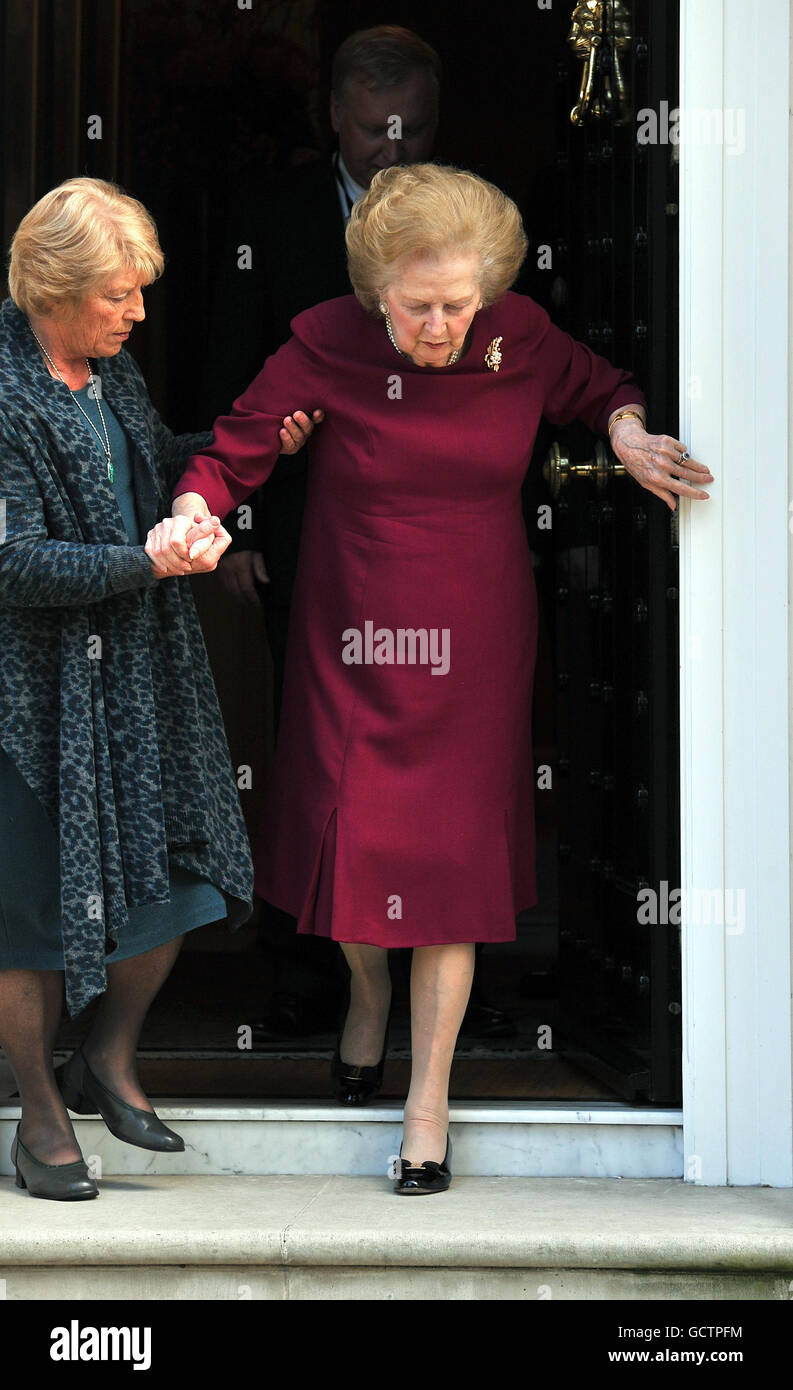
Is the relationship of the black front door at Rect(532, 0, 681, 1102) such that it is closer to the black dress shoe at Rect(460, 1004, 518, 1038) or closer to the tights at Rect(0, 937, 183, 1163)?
the black dress shoe at Rect(460, 1004, 518, 1038)

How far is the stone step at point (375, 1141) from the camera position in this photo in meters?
3.27

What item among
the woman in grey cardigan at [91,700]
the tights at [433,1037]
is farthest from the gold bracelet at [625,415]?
the tights at [433,1037]

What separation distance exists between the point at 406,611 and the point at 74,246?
83cm

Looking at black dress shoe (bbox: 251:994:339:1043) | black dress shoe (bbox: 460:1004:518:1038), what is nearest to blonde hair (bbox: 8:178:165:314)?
black dress shoe (bbox: 251:994:339:1043)

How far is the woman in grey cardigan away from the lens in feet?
9.45

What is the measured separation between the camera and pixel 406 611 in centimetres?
319

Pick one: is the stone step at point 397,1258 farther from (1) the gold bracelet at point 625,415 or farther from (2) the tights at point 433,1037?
(1) the gold bracelet at point 625,415

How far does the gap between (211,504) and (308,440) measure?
351 mm

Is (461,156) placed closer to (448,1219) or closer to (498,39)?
(498,39)

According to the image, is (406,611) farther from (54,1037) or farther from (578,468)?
(54,1037)

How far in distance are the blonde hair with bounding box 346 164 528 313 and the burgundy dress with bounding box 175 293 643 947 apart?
0.42 ft

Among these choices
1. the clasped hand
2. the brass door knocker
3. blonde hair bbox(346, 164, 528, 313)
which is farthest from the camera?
the brass door knocker

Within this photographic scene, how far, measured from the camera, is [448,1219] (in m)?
2.94

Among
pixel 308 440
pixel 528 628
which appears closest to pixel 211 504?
pixel 308 440
